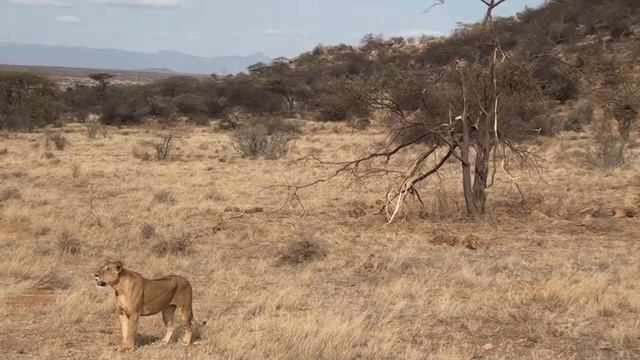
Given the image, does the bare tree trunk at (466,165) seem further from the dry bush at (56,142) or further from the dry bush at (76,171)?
the dry bush at (56,142)

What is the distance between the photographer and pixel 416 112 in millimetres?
14453

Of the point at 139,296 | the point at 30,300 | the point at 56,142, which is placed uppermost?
the point at 139,296

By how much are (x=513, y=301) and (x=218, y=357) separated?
10.5ft

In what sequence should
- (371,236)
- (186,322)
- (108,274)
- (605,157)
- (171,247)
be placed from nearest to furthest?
(108,274) < (186,322) < (171,247) < (371,236) < (605,157)

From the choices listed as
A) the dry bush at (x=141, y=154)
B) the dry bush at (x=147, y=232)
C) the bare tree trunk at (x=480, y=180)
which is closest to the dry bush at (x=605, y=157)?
the bare tree trunk at (x=480, y=180)

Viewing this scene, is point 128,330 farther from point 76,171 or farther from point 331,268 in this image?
point 76,171

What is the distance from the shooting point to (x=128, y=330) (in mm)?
5199

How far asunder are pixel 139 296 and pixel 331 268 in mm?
3866

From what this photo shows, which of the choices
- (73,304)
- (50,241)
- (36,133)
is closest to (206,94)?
(36,133)

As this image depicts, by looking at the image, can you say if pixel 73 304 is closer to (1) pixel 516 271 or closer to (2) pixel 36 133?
(1) pixel 516 271

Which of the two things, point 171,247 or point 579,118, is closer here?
point 171,247

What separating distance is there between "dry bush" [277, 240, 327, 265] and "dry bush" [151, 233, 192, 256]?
1.35 meters

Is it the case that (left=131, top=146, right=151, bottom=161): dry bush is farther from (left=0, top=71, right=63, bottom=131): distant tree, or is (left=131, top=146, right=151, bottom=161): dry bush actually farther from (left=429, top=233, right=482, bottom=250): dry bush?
(left=429, top=233, right=482, bottom=250): dry bush

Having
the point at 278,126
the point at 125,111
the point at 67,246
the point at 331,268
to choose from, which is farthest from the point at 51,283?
the point at 125,111
